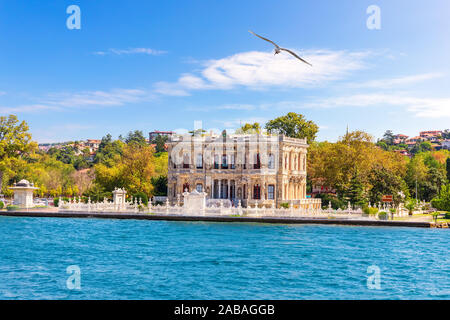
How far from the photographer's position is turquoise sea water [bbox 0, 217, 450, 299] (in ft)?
74.2

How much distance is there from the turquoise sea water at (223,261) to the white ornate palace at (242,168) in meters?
12.4

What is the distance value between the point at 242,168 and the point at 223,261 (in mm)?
28984

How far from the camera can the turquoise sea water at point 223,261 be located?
22.6 metres

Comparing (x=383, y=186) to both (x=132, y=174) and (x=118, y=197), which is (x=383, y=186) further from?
(x=132, y=174)

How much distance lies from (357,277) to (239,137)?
1355 inches

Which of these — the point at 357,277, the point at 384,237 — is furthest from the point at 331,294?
the point at 384,237

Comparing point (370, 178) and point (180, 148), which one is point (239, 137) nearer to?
point (180, 148)

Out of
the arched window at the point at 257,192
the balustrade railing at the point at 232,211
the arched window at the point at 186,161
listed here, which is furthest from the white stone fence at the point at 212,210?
the arched window at the point at 186,161

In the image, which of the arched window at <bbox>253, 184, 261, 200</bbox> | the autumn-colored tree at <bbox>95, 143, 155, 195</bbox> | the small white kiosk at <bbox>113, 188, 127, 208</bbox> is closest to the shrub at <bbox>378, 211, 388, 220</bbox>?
the arched window at <bbox>253, 184, 261, 200</bbox>

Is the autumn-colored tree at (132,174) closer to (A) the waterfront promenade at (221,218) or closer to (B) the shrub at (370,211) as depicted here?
(A) the waterfront promenade at (221,218)

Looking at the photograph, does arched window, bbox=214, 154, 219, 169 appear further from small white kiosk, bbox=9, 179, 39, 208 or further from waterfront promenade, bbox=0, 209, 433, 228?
small white kiosk, bbox=9, 179, 39, 208

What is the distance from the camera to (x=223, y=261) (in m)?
29.2

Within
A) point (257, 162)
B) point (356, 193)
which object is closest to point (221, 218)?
point (257, 162)

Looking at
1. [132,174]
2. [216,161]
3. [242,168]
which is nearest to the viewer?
[242,168]
